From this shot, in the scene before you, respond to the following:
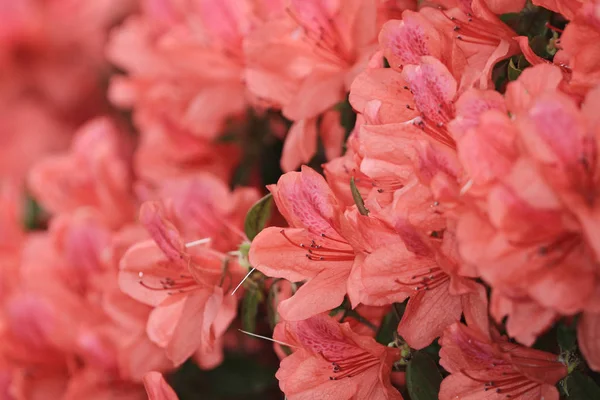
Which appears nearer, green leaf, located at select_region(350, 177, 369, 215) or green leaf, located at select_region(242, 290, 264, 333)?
green leaf, located at select_region(350, 177, 369, 215)

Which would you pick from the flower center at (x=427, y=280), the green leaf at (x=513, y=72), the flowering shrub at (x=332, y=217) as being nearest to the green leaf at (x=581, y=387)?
the flowering shrub at (x=332, y=217)

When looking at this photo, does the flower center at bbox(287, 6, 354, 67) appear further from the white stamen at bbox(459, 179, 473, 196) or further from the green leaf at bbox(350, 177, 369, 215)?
the white stamen at bbox(459, 179, 473, 196)

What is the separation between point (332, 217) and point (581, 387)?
0.71 feet

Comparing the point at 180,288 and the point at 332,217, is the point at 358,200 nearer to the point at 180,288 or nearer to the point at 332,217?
the point at 332,217

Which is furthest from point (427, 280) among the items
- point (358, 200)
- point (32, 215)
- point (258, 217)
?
point (32, 215)

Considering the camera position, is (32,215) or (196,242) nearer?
(196,242)

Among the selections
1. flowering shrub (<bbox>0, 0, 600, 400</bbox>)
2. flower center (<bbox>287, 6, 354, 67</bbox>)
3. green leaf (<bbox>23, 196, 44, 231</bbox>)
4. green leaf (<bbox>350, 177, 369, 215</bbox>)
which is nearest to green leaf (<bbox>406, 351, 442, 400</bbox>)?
flowering shrub (<bbox>0, 0, 600, 400</bbox>)

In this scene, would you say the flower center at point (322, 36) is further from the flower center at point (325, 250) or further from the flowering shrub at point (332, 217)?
the flower center at point (325, 250)

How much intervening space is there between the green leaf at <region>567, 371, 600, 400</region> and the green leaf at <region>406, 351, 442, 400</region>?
10cm

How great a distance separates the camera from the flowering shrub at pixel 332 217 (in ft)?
1.56

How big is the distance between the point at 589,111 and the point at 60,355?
71 centimetres

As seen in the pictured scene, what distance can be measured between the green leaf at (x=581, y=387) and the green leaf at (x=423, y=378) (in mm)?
96

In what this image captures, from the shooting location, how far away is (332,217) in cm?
60

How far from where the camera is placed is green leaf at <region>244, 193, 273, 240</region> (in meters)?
0.72
